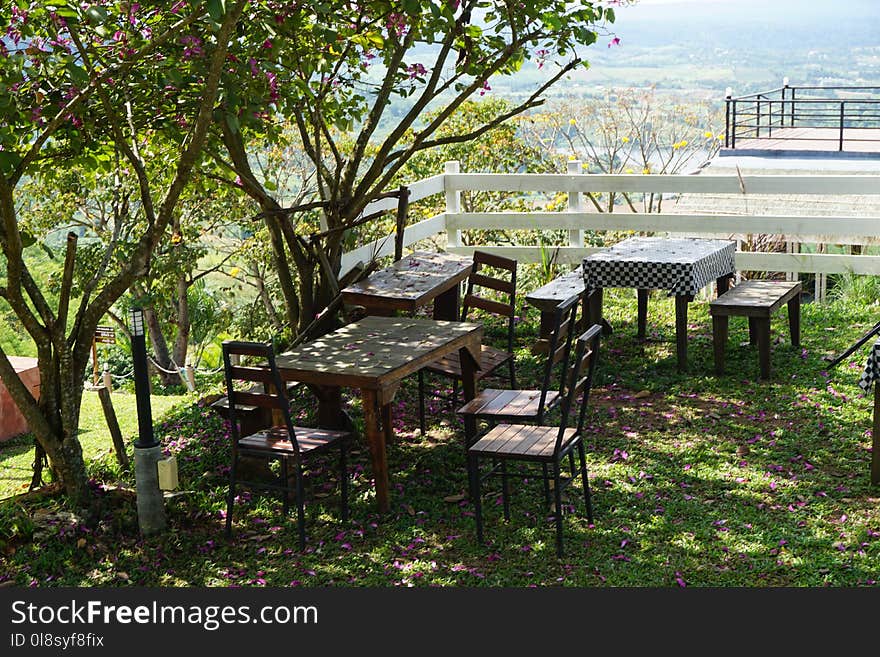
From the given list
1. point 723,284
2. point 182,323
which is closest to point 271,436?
point 723,284

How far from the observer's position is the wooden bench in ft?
25.5

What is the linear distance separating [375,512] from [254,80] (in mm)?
2681

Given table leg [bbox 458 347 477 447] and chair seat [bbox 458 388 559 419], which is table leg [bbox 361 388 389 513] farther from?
table leg [bbox 458 347 477 447]

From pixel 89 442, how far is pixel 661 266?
16.3 feet

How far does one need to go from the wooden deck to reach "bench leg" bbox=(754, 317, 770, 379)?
13670 mm

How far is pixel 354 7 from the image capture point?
7.97 metres

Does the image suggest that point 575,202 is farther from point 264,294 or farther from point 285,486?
point 264,294

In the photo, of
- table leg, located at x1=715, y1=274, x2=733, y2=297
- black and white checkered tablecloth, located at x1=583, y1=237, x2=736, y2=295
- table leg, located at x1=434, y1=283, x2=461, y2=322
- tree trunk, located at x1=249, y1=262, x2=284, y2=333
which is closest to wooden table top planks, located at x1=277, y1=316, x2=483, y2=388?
table leg, located at x1=434, y1=283, x2=461, y2=322

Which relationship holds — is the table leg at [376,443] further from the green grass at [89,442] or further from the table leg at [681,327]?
the table leg at [681,327]

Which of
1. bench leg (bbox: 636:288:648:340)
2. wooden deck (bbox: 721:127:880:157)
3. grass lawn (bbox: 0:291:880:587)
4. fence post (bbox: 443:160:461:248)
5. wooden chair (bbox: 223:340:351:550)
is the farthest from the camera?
wooden deck (bbox: 721:127:880:157)

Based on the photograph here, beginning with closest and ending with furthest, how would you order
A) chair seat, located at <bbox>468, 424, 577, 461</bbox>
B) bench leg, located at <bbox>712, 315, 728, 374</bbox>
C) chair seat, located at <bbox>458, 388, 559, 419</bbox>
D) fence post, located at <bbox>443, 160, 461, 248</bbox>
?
chair seat, located at <bbox>468, 424, 577, 461</bbox>
chair seat, located at <bbox>458, 388, 559, 419</bbox>
bench leg, located at <bbox>712, 315, 728, 374</bbox>
fence post, located at <bbox>443, 160, 461, 248</bbox>

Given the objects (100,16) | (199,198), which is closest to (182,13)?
(100,16)

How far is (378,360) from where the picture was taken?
5.75 meters

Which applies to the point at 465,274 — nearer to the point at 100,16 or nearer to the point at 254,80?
the point at 254,80
